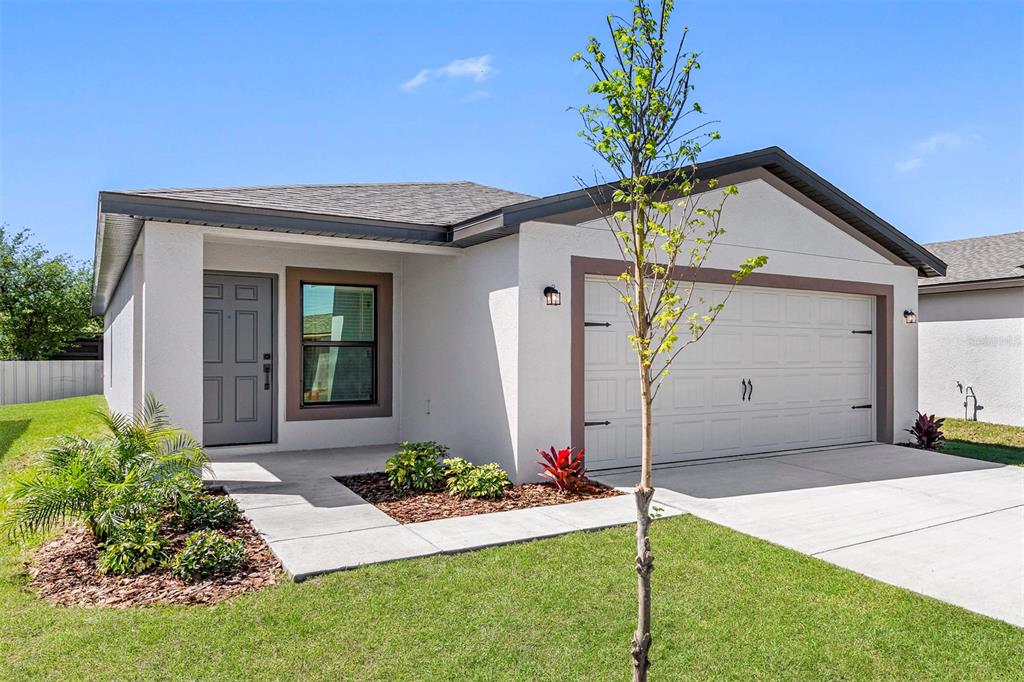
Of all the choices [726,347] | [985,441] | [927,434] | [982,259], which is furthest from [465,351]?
[982,259]

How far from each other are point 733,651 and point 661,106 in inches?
103

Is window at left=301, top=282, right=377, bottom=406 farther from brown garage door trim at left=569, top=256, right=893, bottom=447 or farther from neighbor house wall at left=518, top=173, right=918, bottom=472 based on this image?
brown garage door trim at left=569, top=256, right=893, bottom=447

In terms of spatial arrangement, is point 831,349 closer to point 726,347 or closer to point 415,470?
point 726,347

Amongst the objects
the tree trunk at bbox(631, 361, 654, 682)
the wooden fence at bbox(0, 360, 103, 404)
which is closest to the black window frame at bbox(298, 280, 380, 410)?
the tree trunk at bbox(631, 361, 654, 682)

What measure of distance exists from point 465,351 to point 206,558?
4.13 meters

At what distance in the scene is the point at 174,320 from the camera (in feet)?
20.7

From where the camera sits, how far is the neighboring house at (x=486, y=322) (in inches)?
264

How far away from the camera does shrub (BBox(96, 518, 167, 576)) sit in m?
4.17

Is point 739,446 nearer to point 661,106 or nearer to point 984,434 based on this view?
point 984,434

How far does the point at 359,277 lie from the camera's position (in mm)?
9250

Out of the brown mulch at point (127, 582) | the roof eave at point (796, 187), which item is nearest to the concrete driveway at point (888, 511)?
the roof eave at point (796, 187)

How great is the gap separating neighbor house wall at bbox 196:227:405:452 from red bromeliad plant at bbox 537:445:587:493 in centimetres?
337

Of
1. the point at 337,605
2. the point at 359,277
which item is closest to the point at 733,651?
the point at 337,605

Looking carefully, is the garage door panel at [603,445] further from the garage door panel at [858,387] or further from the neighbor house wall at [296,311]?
the garage door panel at [858,387]
